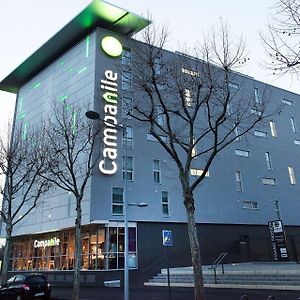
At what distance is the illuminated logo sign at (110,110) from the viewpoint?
27859mm

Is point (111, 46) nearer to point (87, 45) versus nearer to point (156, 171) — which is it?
point (87, 45)

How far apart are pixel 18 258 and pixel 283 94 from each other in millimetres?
37796

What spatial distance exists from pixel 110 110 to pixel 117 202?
7742 millimetres

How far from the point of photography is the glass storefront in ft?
88.5

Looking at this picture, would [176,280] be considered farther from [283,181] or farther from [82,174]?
[283,181]

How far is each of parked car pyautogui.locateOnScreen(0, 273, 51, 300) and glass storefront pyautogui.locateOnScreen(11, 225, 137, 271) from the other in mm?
8474

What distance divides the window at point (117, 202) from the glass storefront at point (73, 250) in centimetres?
135

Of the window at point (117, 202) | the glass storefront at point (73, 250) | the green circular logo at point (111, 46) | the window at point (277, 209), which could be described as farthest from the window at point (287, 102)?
the glass storefront at point (73, 250)

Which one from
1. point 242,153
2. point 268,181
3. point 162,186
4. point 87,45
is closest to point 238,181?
point 242,153

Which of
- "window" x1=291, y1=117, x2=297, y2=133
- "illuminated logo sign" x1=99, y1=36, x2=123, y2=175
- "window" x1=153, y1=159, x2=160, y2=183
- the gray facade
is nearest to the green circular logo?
"illuminated logo sign" x1=99, y1=36, x2=123, y2=175

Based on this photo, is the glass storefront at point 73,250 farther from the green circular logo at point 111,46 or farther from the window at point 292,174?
the window at point 292,174

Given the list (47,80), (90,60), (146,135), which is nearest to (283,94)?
(146,135)

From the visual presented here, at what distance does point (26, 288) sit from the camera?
17.7 meters

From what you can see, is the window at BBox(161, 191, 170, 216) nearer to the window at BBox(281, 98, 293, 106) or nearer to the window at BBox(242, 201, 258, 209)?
the window at BBox(242, 201, 258, 209)
